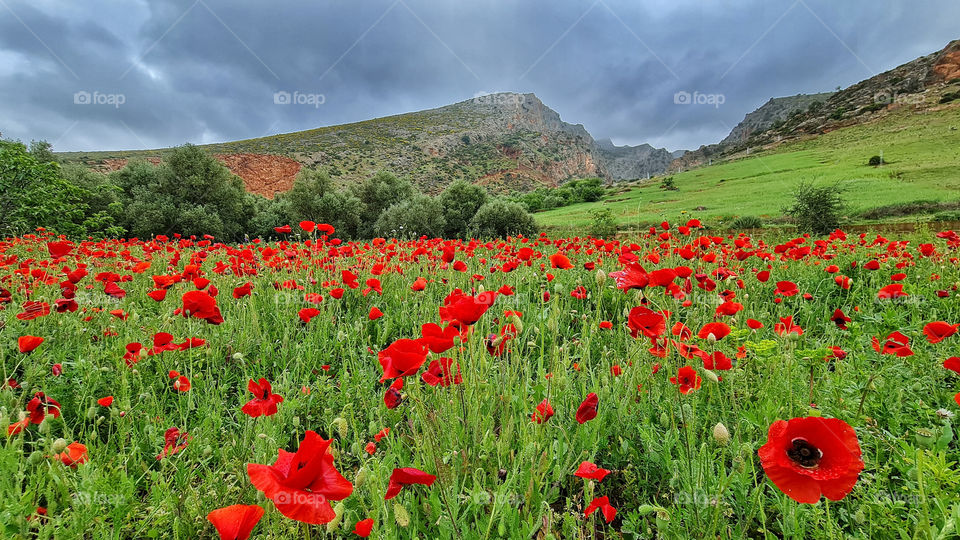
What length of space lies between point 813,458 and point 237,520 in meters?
1.15

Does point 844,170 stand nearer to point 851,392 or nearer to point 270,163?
point 851,392

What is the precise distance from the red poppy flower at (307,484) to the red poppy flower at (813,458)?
77 centimetres

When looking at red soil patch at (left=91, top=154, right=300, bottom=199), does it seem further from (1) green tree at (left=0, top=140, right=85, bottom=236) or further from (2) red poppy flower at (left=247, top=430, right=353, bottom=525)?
(2) red poppy flower at (left=247, top=430, right=353, bottom=525)

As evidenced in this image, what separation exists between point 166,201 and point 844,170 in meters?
53.6

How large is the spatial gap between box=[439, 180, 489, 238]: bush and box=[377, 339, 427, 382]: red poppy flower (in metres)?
19.2

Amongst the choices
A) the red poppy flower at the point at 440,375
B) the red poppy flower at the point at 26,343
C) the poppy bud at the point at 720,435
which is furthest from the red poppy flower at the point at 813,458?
the red poppy flower at the point at 26,343

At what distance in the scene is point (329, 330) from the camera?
9.84 feet

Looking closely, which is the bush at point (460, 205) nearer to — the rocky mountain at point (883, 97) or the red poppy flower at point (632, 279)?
the red poppy flower at point (632, 279)

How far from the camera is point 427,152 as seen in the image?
7900 cm

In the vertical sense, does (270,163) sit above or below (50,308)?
above

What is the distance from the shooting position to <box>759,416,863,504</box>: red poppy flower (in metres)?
0.68

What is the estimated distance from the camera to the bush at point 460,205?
2072 cm

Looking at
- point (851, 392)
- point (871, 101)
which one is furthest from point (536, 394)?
point (871, 101)

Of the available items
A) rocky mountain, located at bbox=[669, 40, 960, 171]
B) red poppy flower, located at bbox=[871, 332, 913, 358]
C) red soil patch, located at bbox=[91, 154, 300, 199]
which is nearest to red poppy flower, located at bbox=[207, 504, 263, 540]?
red poppy flower, located at bbox=[871, 332, 913, 358]
